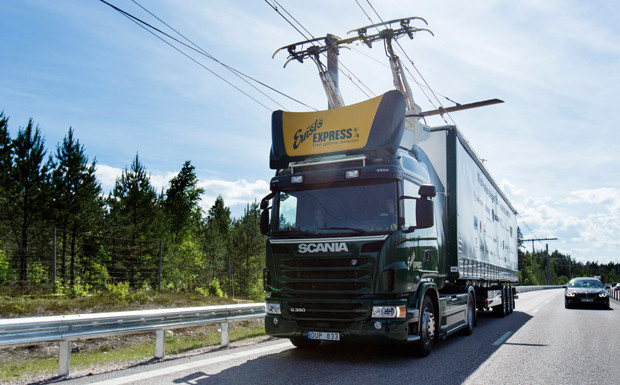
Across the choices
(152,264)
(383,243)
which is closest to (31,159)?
(152,264)

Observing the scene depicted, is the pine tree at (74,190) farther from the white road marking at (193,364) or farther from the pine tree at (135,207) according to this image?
the white road marking at (193,364)

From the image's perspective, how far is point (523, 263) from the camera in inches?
4916

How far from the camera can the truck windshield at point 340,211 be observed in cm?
661

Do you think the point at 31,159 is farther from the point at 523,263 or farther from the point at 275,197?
the point at 523,263

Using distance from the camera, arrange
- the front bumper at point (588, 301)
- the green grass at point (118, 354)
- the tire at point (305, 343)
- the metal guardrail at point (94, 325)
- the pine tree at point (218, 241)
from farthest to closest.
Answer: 1. the pine tree at point (218, 241)
2. the front bumper at point (588, 301)
3. the tire at point (305, 343)
4. the green grass at point (118, 354)
5. the metal guardrail at point (94, 325)

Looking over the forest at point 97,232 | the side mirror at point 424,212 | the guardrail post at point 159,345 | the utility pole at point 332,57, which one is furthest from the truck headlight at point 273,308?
the utility pole at point 332,57

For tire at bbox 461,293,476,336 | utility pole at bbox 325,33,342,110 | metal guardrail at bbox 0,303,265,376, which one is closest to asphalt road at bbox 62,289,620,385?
metal guardrail at bbox 0,303,265,376

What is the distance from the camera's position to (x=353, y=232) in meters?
6.53

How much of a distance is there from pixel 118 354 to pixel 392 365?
4981 millimetres

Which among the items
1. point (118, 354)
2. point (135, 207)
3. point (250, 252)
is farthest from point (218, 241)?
point (118, 354)

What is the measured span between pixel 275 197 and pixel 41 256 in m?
9.17

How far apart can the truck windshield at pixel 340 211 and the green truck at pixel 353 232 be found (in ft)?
0.05

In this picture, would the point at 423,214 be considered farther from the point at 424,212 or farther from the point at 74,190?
the point at 74,190

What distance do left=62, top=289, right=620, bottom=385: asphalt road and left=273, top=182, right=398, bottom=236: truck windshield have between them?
1.85 m
